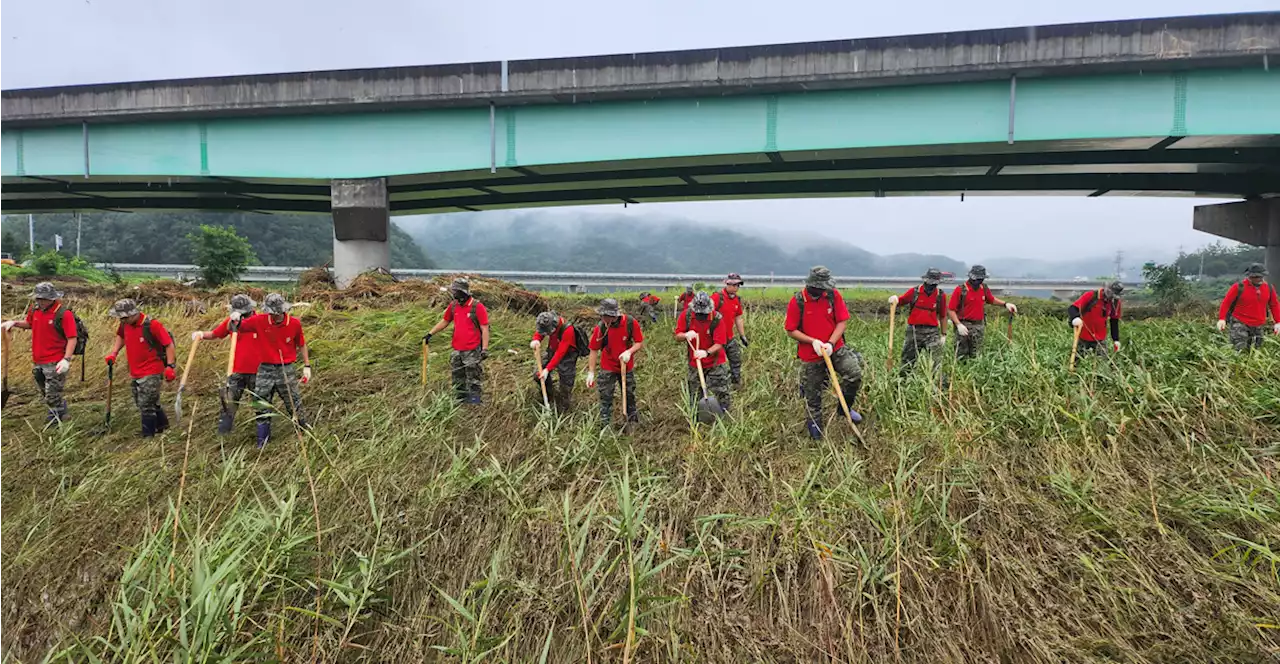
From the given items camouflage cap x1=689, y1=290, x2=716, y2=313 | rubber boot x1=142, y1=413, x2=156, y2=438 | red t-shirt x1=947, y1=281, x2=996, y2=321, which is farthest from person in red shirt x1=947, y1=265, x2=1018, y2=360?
rubber boot x1=142, y1=413, x2=156, y2=438

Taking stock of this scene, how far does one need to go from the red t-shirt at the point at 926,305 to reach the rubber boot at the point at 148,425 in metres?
8.10

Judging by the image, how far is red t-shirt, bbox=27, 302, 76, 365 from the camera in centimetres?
587

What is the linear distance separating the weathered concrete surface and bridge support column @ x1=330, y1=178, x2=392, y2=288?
5.53 feet

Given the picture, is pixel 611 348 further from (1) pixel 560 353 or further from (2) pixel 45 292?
(2) pixel 45 292

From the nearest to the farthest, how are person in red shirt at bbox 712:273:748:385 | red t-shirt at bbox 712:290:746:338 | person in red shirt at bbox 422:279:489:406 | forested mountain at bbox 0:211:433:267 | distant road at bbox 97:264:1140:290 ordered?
person in red shirt at bbox 422:279:489:406, red t-shirt at bbox 712:290:746:338, person in red shirt at bbox 712:273:748:385, distant road at bbox 97:264:1140:290, forested mountain at bbox 0:211:433:267

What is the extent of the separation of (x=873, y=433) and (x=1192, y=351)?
14.5 ft

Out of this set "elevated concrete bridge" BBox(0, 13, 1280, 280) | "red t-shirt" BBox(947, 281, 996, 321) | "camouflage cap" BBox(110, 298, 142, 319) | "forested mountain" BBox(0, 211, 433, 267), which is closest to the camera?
"camouflage cap" BBox(110, 298, 142, 319)

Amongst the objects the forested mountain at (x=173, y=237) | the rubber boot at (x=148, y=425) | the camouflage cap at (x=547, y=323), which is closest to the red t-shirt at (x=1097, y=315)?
the camouflage cap at (x=547, y=323)

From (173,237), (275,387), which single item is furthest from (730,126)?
(173,237)

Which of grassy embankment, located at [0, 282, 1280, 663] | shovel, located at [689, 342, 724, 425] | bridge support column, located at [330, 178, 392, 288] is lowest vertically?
grassy embankment, located at [0, 282, 1280, 663]

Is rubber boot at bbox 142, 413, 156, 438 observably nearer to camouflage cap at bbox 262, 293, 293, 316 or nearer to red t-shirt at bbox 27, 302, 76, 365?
red t-shirt at bbox 27, 302, 76, 365

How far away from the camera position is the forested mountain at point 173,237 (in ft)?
121

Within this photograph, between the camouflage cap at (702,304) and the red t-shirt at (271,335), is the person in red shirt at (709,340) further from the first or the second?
the red t-shirt at (271,335)

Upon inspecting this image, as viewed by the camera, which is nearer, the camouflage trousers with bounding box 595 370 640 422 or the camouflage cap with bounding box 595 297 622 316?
the camouflage cap with bounding box 595 297 622 316
